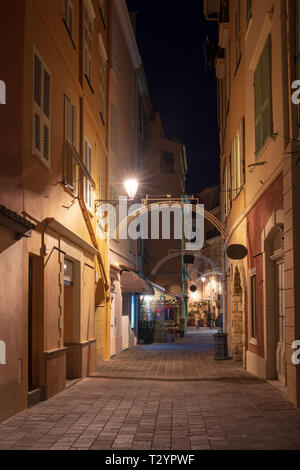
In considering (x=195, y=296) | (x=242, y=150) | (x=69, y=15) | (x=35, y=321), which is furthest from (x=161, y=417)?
(x=195, y=296)

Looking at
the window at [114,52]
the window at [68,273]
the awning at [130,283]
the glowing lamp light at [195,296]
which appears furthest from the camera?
the glowing lamp light at [195,296]

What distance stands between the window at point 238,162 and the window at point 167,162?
26975 millimetres

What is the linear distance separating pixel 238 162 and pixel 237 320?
5.26 meters

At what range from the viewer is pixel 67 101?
13.7 metres

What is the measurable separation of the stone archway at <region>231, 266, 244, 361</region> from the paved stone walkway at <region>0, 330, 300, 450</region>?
4605 millimetres

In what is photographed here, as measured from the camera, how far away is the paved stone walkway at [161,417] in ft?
23.7

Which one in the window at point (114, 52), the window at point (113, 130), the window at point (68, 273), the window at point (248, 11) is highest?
the window at point (114, 52)

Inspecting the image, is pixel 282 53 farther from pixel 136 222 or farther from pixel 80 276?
pixel 136 222

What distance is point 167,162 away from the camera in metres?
47.5

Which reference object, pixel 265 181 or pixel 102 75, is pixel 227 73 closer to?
pixel 102 75

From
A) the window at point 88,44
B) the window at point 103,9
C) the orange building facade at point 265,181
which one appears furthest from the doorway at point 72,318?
the window at point 103,9

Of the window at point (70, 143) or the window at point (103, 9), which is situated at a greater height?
the window at point (103, 9)

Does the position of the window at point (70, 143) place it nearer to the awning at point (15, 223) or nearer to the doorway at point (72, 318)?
the doorway at point (72, 318)

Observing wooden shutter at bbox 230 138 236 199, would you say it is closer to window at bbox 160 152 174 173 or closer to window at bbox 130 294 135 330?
window at bbox 130 294 135 330
